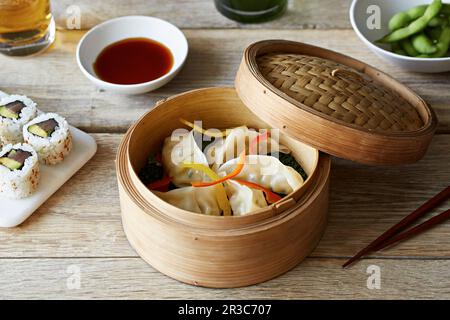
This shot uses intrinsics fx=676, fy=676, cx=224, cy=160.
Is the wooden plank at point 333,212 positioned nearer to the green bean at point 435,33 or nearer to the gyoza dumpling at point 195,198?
the gyoza dumpling at point 195,198

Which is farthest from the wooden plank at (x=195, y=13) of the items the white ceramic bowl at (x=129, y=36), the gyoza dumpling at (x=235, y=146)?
the gyoza dumpling at (x=235, y=146)

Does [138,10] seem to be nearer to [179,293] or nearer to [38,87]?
[38,87]

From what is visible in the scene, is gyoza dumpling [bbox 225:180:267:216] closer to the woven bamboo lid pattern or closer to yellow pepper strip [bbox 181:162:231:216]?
yellow pepper strip [bbox 181:162:231:216]

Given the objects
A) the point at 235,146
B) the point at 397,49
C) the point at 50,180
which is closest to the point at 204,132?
the point at 235,146

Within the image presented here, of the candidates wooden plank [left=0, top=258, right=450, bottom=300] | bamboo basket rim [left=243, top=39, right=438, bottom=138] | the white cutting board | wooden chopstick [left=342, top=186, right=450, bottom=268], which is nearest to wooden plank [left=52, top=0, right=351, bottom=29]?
bamboo basket rim [left=243, top=39, right=438, bottom=138]

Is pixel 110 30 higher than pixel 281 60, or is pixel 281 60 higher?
pixel 281 60

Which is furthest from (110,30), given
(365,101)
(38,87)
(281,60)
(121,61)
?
(365,101)
